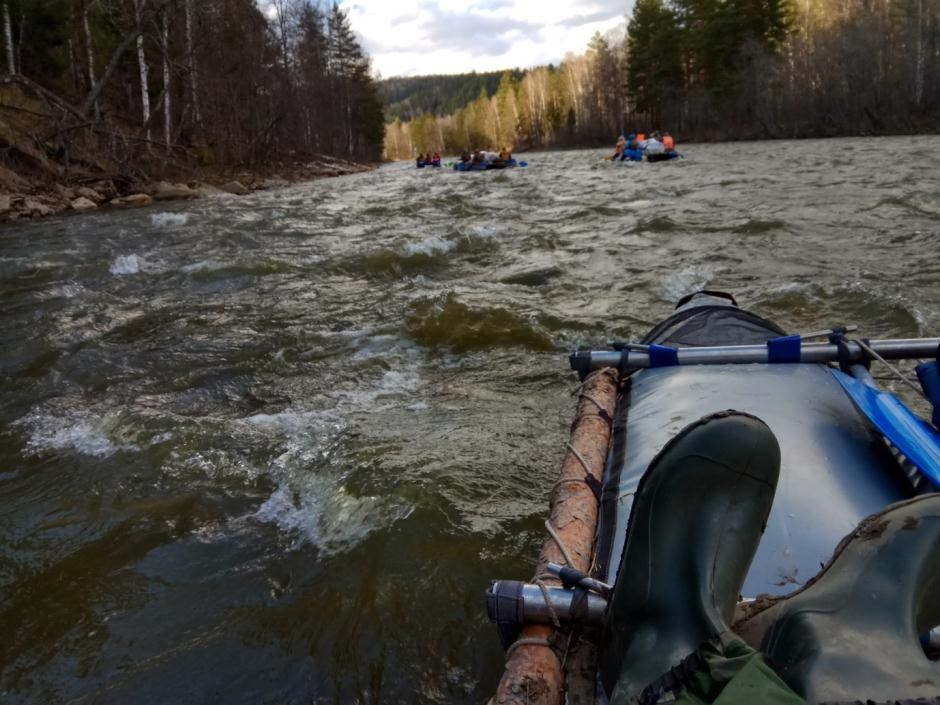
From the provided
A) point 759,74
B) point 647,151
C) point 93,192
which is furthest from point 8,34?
point 759,74

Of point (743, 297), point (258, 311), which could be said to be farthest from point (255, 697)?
point (743, 297)

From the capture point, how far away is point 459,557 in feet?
7.16

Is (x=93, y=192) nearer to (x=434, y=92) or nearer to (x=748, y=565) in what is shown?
(x=748, y=565)

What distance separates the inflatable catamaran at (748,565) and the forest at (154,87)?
14875 mm

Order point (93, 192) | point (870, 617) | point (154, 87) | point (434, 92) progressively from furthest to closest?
point (434, 92) < point (154, 87) < point (93, 192) < point (870, 617)

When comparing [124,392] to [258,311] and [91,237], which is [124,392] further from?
[91,237]

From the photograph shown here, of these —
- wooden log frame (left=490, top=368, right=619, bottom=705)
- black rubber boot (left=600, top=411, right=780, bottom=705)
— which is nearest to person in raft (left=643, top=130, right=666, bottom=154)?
wooden log frame (left=490, top=368, right=619, bottom=705)

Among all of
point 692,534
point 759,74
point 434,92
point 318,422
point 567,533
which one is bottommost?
point 318,422

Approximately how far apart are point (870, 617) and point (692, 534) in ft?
0.98

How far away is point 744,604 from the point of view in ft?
3.97

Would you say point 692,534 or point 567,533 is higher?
point 692,534

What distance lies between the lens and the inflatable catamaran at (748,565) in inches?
39.8

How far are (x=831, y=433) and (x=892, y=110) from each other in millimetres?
33100

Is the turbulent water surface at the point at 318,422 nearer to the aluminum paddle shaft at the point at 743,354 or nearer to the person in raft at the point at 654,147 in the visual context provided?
the aluminum paddle shaft at the point at 743,354
